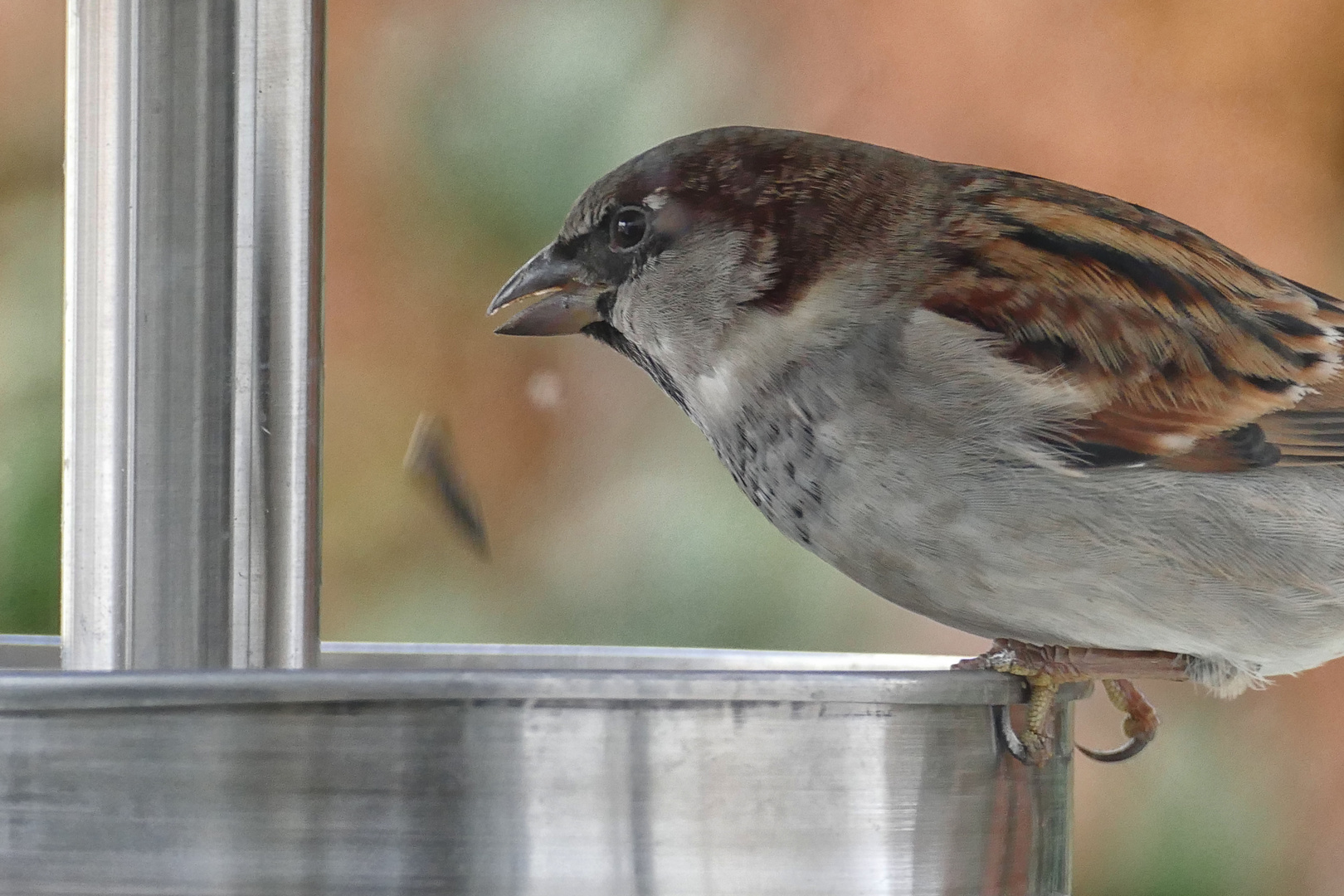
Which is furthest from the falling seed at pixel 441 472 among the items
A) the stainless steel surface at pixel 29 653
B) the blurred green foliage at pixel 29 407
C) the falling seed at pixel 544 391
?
the falling seed at pixel 544 391

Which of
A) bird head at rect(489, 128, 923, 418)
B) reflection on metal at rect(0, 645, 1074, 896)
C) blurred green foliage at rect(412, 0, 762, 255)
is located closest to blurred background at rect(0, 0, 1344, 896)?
blurred green foliage at rect(412, 0, 762, 255)

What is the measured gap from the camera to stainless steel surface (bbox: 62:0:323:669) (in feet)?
1.48

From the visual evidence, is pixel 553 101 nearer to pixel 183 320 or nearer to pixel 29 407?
pixel 29 407

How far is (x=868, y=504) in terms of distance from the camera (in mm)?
783

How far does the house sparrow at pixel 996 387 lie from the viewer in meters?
0.80

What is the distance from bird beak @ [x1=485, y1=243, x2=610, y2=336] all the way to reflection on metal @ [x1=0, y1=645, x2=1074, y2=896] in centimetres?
56

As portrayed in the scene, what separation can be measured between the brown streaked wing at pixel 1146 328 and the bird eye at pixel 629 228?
0.18 m

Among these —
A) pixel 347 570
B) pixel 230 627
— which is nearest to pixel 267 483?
pixel 230 627

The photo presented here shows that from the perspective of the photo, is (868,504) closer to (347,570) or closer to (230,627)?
(230,627)

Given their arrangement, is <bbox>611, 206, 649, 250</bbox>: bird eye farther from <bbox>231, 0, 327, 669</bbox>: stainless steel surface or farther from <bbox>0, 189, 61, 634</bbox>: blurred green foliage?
<bbox>0, 189, 61, 634</bbox>: blurred green foliage

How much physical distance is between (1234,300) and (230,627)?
0.71 m

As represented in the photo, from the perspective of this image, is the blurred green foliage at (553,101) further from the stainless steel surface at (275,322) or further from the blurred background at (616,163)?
the stainless steel surface at (275,322)

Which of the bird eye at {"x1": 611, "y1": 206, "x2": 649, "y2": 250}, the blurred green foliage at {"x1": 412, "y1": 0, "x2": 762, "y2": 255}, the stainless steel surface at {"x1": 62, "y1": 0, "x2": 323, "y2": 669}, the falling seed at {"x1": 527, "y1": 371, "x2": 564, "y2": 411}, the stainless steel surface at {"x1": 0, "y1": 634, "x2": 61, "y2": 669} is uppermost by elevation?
the blurred green foliage at {"x1": 412, "y1": 0, "x2": 762, "y2": 255}

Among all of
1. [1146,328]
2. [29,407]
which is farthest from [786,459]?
[29,407]
